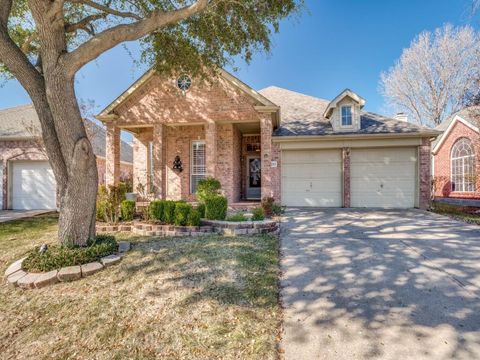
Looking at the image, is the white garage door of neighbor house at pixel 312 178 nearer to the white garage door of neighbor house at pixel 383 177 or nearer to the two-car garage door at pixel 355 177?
the two-car garage door at pixel 355 177

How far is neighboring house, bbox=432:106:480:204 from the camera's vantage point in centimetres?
1380

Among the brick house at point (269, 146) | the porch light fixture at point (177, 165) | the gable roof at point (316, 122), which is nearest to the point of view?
→ the brick house at point (269, 146)

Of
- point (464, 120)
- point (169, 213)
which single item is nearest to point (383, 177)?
point (464, 120)

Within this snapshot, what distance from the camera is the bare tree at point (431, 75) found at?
19453 mm

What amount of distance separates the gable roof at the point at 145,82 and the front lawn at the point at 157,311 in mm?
6186

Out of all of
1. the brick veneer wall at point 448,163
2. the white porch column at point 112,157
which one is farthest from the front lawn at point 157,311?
the brick veneer wall at point 448,163

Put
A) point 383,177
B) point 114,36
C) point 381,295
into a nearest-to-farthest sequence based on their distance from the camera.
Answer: point 381,295
point 114,36
point 383,177

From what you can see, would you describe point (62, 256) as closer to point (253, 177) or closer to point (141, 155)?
point (141, 155)

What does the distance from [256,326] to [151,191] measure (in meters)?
8.77

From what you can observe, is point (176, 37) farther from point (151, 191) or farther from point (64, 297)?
point (64, 297)

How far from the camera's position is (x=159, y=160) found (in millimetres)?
10289

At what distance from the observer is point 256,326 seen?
8.87 ft

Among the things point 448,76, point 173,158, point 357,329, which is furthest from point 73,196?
point 448,76

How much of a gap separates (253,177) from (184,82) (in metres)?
6.29
